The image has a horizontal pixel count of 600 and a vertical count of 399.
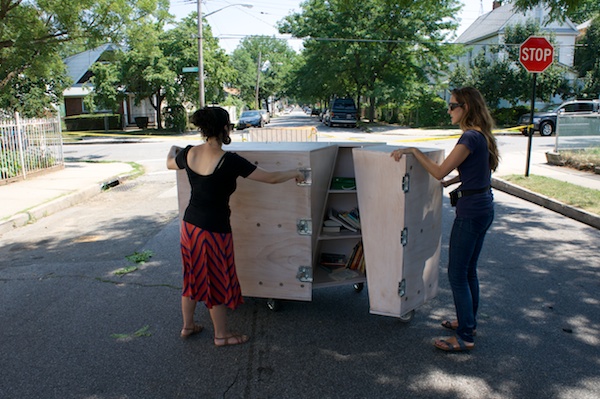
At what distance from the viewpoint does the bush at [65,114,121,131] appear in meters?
39.5

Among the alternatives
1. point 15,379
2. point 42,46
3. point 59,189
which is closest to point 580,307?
point 15,379

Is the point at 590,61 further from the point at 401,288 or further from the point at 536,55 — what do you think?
the point at 401,288

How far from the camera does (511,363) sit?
3635 mm

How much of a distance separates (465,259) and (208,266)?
186cm

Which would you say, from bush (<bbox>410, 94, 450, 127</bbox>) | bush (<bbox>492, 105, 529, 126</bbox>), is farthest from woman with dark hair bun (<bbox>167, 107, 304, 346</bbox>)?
bush (<bbox>410, 94, 450, 127</bbox>)

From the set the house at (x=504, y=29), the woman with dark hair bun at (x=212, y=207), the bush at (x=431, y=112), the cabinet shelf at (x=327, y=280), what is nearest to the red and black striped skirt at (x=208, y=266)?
the woman with dark hair bun at (x=212, y=207)

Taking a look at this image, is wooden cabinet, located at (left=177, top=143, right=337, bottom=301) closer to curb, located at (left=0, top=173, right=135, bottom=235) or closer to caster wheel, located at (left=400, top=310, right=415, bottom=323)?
caster wheel, located at (left=400, top=310, right=415, bottom=323)

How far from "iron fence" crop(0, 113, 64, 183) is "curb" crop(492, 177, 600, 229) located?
1152 cm

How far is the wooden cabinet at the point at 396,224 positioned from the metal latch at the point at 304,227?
0.42 m

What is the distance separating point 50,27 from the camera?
1481 centimetres

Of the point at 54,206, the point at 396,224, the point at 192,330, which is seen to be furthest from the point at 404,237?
the point at 54,206

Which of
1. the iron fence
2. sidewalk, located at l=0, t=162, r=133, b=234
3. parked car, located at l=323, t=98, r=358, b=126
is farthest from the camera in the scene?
parked car, located at l=323, t=98, r=358, b=126

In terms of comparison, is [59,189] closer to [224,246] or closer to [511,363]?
[224,246]

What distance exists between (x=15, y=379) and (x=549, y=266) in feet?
17.6
